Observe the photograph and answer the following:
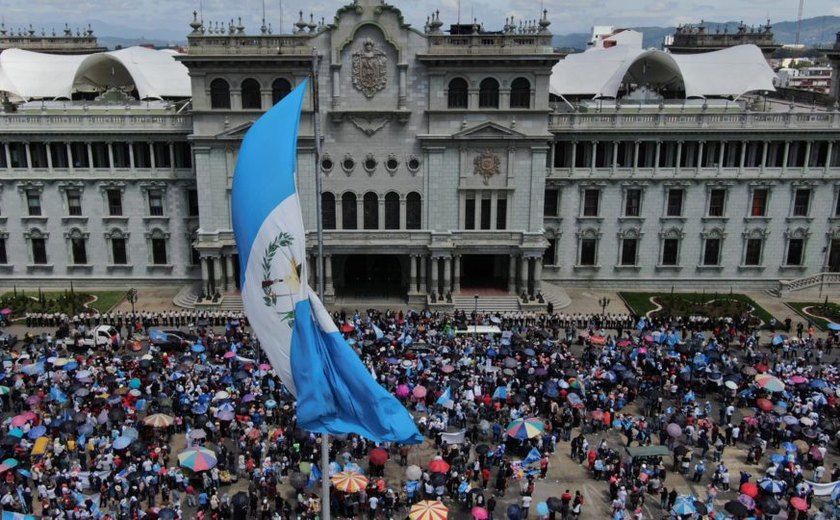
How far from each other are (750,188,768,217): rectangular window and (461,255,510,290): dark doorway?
69.2 ft

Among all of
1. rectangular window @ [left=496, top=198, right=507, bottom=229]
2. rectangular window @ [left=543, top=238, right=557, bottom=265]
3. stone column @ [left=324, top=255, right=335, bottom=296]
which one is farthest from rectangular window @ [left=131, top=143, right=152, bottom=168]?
rectangular window @ [left=543, top=238, right=557, bottom=265]

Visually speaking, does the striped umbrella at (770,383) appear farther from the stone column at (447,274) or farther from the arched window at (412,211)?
the arched window at (412,211)

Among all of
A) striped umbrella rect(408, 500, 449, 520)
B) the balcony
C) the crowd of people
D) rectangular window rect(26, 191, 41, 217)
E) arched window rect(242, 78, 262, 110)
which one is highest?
arched window rect(242, 78, 262, 110)

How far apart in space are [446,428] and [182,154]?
36.5 meters

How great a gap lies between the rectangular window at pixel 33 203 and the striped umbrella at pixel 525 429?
157 feet

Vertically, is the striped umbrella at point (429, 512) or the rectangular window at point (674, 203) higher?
the rectangular window at point (674, 203)

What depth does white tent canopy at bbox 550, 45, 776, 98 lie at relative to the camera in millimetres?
74850

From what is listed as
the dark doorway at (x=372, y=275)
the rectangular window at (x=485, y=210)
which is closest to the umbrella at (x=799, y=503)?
the rectangular window at (x=485, y=210)

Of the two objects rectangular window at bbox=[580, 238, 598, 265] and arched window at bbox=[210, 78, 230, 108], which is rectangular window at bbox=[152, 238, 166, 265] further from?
rectangular window at bbox=[580, 238, 598, 265]

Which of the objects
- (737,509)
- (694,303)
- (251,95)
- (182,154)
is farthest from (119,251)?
(737,509)

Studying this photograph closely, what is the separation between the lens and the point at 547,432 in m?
40.1

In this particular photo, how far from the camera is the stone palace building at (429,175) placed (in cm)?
5959

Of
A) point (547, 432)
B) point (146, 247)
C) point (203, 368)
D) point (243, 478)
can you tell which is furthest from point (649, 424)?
point (146, 247)

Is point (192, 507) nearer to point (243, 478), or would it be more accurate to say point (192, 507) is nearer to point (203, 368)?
point (243, 478)
